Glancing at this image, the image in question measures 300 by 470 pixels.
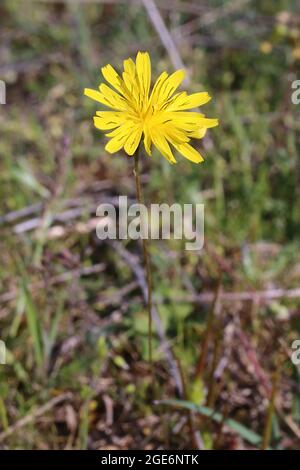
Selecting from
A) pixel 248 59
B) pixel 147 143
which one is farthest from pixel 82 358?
pixel 248 59

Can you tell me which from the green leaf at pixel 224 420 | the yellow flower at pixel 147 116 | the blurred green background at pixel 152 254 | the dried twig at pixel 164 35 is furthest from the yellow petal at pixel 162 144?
the dried twig at pixel 164 35

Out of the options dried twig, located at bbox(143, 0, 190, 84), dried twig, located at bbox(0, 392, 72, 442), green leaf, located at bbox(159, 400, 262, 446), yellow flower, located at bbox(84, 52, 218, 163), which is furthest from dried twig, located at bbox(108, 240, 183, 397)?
dried twig, located at bbox(143, 0, 190, 84)

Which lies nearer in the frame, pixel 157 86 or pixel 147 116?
pixel 147 116

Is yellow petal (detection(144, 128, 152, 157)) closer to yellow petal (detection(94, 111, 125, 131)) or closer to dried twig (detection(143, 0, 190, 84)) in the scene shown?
yellow petal (detection(94, 111, 125, 131))

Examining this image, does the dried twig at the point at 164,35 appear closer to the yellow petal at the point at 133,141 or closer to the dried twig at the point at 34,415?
the yellow petal at the point at 133,141

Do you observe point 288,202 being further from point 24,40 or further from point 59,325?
point 24,40

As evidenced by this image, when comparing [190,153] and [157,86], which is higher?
[157,86]

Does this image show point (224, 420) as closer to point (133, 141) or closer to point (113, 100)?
point (133, 141)

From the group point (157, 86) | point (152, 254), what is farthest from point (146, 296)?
point (157, 86)
